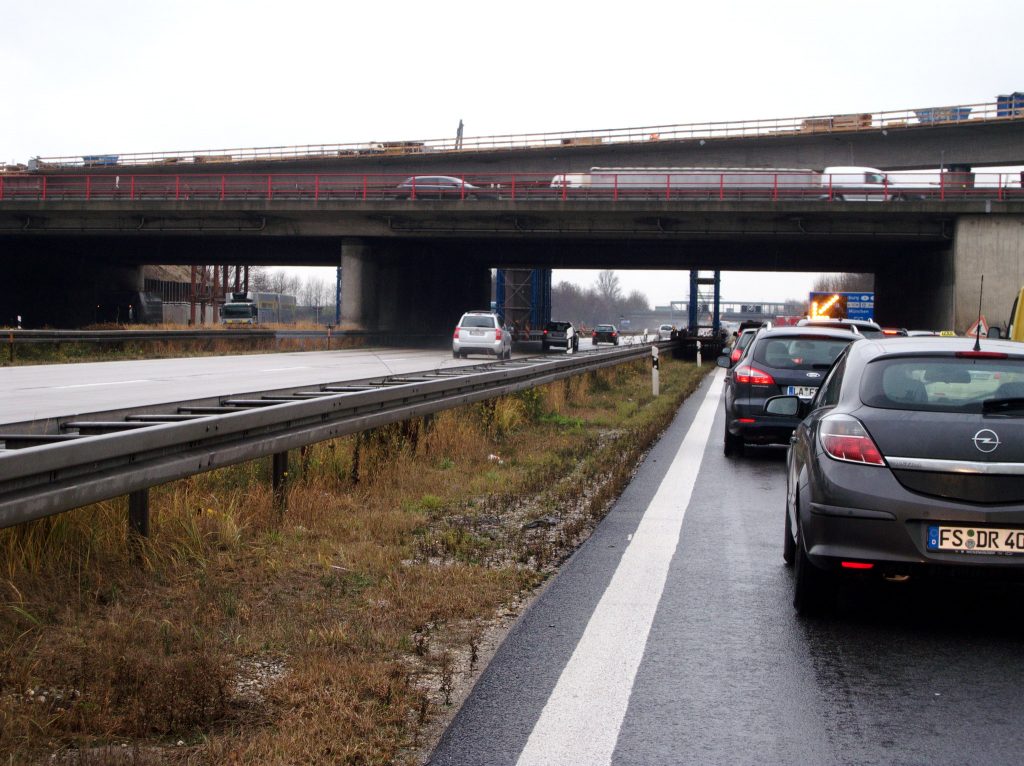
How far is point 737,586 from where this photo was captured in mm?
6738

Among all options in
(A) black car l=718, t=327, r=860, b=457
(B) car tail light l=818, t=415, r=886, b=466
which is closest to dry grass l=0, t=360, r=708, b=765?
(B) car tail light l=818, t=415, r=886, b=466

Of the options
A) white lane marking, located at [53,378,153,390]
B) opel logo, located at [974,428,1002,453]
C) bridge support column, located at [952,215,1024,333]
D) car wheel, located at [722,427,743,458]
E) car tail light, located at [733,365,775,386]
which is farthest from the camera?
bridge support column, located at [952,215,1024,333]

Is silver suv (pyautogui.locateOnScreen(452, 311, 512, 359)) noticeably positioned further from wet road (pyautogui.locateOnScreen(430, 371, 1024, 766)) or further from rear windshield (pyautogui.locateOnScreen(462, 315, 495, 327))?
wet road (pyautogui.locateOnScreen(430, 371, 1024, 766))

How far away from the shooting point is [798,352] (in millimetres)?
13859

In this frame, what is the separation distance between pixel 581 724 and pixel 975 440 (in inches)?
99.2

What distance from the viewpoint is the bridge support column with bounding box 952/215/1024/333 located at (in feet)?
137

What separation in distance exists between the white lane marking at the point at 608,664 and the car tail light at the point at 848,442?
1259mm

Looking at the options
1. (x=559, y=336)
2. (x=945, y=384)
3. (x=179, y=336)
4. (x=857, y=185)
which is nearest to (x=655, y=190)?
(x=857, y=185)

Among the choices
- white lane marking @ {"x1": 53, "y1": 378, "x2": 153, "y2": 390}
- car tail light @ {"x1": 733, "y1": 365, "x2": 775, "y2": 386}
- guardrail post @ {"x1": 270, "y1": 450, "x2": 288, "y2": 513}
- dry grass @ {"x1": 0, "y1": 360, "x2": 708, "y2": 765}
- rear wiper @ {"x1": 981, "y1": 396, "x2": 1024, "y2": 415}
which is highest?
A: rear wiper @ {"x1": 981, "y1": 396, "x2": 1024, "y2": 415}

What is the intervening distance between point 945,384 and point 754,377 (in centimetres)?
751

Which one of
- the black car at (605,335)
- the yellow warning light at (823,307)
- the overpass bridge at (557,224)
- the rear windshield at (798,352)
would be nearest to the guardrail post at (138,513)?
the rear windshield at (798,352)

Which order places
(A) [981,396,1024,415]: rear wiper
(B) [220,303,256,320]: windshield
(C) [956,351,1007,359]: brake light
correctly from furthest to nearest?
(B) [220,303,256,320]: windshield → (C) [956,351,1007,359]: brake light → (A) [981,396,1024,415]: rear wiper

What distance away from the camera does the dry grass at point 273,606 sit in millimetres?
3932

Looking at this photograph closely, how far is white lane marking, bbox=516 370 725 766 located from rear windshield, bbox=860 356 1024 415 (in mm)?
1654
